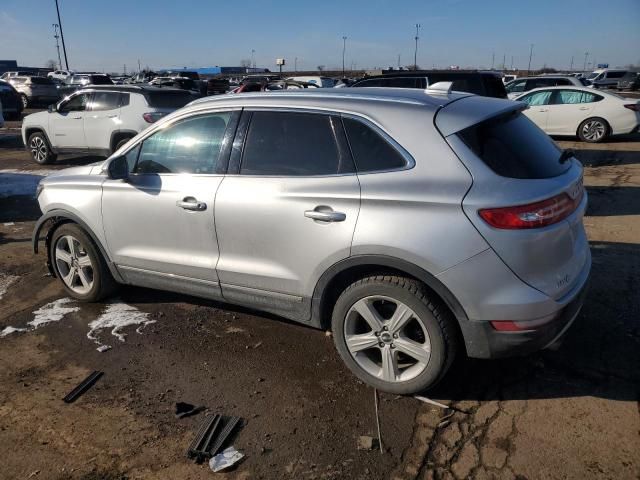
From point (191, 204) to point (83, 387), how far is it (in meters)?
1.38

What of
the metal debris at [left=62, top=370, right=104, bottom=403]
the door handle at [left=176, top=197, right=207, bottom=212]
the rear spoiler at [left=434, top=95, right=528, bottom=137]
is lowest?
the metal debris at [left=62, top=370, right=104, bottom=403]

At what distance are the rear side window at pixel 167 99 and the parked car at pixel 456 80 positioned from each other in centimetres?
380

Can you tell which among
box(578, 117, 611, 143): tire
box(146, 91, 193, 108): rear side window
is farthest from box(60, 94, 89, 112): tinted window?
box(578, 117, 611, 143): tire

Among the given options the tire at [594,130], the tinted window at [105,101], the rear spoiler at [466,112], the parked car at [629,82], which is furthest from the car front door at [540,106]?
the parked car at [629,82]

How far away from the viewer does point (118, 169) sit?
151 inches

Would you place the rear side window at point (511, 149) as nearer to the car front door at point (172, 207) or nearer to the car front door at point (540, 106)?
the car front door at point (172, 207)

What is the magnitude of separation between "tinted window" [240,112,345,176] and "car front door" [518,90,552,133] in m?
11.8

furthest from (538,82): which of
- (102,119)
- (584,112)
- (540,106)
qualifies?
(102,119)

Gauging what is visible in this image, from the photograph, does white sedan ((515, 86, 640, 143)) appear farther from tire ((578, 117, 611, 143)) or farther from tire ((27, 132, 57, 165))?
tire ((27, 132, 57, 165))

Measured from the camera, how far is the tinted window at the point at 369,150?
292 centimetres

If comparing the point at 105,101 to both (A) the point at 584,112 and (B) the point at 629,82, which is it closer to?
(A) the point at 584,112

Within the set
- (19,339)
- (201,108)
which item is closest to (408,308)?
(201,108)

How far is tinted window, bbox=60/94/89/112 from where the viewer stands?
10.6 meters

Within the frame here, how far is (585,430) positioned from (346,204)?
1.80 m
